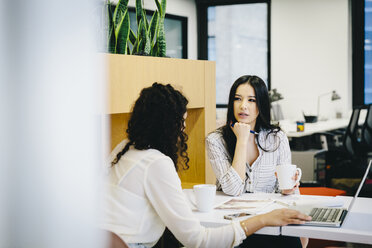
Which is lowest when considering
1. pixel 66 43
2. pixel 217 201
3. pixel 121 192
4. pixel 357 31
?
pixel 217 201

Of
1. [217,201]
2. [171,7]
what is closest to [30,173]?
[217,201]

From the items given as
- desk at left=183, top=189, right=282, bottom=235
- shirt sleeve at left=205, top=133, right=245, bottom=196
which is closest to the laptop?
desk at left=183, top=189, right=282, bottom=235

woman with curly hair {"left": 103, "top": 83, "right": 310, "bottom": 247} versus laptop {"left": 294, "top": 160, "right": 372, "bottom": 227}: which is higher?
woman with curly hair {"left": 103, "top": 83, "right": 310, "bottom": 247}

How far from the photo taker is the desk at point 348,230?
55.9 inches

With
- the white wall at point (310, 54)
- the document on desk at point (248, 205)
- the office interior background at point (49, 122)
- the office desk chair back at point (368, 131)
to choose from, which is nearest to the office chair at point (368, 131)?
the office desk chair back at point (368, 131)

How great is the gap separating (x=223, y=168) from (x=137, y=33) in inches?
33.1

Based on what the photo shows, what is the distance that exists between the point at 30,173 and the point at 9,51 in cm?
9

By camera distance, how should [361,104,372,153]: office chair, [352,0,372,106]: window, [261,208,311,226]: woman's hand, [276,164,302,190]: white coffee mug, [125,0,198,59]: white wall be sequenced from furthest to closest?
[125,0,198,59]: white wall < [352,0,372,106]: window < [361,104,372,153]: office chair < [276,164,302,190]: white coffee mug < [261,208,311,226]: woman's hand

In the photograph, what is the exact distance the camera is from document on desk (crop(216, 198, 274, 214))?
173cm

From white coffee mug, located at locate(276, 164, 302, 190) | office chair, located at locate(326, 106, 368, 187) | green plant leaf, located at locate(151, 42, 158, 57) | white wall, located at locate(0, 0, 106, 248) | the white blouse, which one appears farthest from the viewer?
office chair, located at locate(326, 106, 368, 187)

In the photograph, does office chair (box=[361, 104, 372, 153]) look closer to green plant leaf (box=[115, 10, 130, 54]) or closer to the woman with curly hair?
green plant leaf (box=[115, 10, 130, 54])

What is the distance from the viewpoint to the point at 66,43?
375 mm

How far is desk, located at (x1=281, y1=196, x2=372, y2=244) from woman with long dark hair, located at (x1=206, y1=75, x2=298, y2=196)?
59cm

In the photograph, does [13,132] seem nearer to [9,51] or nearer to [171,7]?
[9,51]
